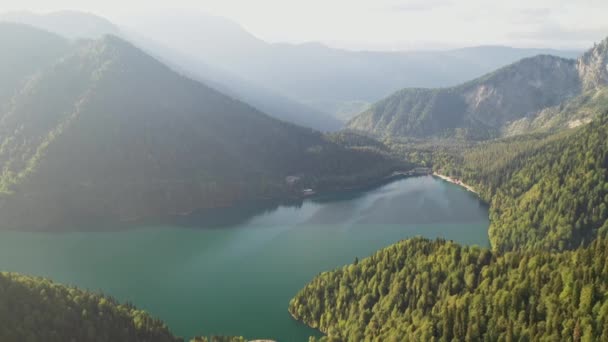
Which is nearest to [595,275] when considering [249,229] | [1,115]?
[249,229]

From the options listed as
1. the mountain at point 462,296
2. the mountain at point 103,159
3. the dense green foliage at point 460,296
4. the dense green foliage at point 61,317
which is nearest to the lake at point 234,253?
the mountain at point 462,296

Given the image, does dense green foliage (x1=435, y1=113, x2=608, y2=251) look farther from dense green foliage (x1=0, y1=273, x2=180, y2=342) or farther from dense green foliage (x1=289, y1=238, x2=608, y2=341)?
dense green foliage (x1=0, y1=273, x2=180, y2=342)

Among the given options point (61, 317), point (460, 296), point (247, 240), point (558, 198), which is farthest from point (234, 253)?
point (558, 198)

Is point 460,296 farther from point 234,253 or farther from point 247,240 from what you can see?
point 247,240

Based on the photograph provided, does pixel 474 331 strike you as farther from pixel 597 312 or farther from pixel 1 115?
pixel 1 115

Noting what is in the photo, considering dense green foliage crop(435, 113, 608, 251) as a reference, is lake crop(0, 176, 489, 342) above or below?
below

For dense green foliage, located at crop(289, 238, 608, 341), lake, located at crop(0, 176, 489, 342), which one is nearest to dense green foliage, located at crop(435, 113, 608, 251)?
lake, located at crop(0, 176, 489, 342)
